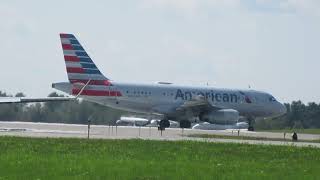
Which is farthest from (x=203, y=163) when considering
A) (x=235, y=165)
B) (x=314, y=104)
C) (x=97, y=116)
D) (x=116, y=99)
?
(x=314, y=104)

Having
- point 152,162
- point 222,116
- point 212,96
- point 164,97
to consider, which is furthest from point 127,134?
point 152,162

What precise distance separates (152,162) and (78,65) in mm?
45310

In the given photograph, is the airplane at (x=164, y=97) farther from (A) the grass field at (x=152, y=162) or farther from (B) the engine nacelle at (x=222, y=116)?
(A) the grass field at (x=152, y=162)

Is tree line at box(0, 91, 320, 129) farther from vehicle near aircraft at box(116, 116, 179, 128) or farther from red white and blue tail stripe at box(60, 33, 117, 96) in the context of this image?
red white and blue tail stripe at box(60, 33, 117, 96)

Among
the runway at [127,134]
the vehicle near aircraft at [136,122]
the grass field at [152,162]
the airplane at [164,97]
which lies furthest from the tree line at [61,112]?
the grass field at [152,162]

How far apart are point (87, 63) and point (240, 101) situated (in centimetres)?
1530

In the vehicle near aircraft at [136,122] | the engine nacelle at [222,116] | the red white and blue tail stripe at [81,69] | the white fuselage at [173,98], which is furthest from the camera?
the vehicle near aircraft at [136,122]

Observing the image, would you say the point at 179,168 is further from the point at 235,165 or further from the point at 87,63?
the point at 87,63

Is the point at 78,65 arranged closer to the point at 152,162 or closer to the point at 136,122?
the point at 136,122

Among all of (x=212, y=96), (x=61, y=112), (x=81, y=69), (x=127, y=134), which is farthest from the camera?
(x=61, y=112)

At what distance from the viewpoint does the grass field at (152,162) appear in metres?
20.9

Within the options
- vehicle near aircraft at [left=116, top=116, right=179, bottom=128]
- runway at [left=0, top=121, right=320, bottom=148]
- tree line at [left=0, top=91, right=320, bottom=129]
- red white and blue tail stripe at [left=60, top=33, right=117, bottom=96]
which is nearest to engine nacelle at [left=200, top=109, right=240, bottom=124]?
runway at [left=0, top=121, right=320, bottom=148]

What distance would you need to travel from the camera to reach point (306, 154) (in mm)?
30516

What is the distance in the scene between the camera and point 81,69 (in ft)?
225
